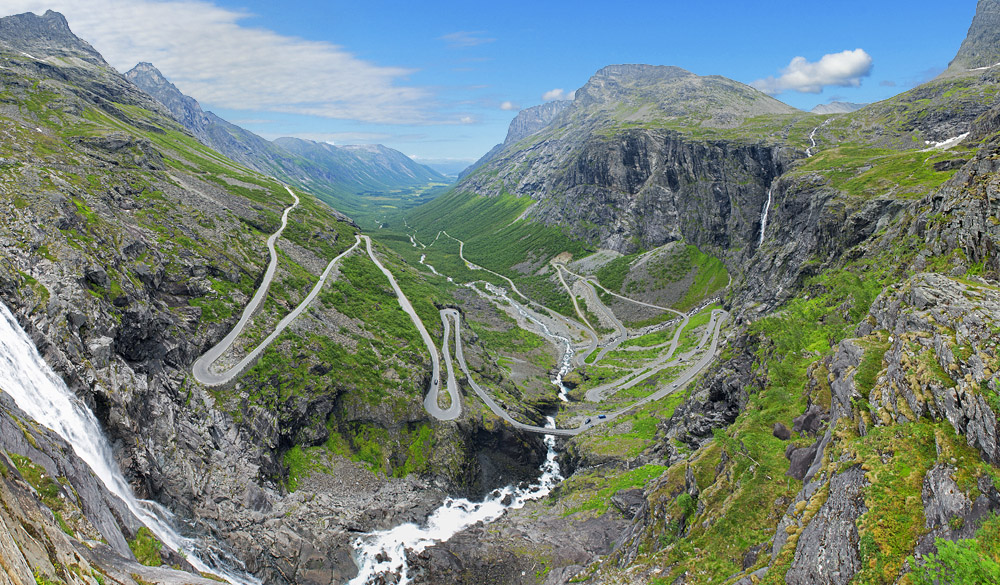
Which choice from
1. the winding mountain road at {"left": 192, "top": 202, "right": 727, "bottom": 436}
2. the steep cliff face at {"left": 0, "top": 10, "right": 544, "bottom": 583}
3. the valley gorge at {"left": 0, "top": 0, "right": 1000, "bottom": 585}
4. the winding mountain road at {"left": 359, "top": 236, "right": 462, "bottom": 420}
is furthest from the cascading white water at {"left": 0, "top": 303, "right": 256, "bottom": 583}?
the winding mountain road at {"left": 359, "top": 236, "right": 462, "bottom": 420}

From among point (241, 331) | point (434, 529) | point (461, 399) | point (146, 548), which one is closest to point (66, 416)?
point (146, 548)

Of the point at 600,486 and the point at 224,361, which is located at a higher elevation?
the point at 224,361

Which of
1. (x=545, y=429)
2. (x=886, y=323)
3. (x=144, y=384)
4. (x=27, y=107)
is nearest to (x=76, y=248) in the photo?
(x=144, y=384)

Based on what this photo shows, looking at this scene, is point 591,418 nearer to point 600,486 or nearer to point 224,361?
point 600,486

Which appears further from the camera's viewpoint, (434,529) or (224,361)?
(224,361)

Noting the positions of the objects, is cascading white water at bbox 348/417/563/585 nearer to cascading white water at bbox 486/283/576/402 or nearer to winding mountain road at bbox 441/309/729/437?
winding mountain road at bbox 441/309/729/437

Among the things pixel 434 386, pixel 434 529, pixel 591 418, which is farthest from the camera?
pixel 591 418
